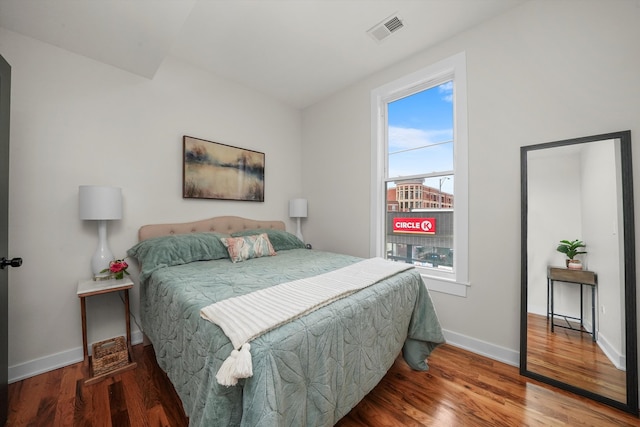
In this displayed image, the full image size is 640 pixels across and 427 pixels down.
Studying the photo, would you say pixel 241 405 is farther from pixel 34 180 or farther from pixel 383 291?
pixel 34 180

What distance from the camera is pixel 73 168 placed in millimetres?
1976

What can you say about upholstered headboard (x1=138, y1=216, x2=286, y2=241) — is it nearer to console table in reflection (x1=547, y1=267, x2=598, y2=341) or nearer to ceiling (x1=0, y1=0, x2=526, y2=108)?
ceiling (x1=0, y1=0, x2=526, y2=108)

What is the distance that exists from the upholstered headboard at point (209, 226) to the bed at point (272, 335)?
0.02 metres

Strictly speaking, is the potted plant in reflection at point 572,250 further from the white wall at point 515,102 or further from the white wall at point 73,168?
the white wall at point 73,168

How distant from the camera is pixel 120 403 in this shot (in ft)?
4.93

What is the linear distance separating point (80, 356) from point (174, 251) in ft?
3.85

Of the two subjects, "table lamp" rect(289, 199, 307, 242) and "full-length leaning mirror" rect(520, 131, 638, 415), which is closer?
"full-length leaning mirror" rect(520, 131, 638, 415)

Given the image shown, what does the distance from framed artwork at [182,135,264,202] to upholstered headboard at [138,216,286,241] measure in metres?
0.27

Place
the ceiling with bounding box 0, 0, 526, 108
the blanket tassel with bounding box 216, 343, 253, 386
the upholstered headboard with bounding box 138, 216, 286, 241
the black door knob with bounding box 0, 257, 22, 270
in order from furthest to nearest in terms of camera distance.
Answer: the upholstered headboard with bounding box 138, 216, 286, 241 → the ceiling with bounding box 0, 0, 526, 108 → the black door knob with bounding box 0, 257, 22, 270 → the blanket tassel with bounding box 216, 343, 253, 386

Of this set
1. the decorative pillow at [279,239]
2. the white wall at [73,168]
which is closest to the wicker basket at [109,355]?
the white wall at [73,168]

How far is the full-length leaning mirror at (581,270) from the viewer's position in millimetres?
1490

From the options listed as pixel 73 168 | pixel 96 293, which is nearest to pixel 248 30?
pixel 73 168

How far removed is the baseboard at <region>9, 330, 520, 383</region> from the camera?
1.75m

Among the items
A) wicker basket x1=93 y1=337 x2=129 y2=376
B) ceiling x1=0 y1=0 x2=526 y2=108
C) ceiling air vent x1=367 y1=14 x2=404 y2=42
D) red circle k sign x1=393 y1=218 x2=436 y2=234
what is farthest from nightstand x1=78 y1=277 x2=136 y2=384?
ceiling air vent x1=367 y1=14 x2=404 y2=42
